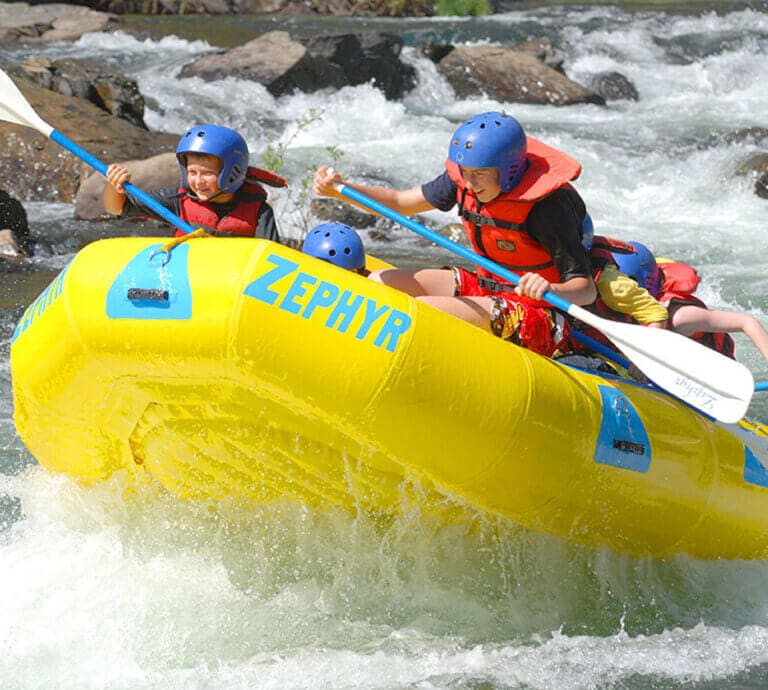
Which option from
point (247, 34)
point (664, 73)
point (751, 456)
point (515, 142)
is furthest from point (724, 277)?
point (247, 34)

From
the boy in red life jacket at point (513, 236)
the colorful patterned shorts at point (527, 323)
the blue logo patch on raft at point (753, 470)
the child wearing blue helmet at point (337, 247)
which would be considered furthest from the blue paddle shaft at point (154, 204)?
the blue logo patch on raft at point (753, 470)

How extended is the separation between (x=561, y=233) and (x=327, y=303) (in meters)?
1.08

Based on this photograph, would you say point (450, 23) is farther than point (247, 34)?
Yes

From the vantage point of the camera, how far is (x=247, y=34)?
16.5 meters

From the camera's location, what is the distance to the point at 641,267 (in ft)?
14.8

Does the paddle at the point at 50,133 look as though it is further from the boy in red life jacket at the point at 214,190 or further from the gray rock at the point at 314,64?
the gray rock at the point at 314,64

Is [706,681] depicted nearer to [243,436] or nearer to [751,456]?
→ [751,456]

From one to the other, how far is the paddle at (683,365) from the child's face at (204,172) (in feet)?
3.93

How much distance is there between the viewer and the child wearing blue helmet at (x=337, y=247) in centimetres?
393

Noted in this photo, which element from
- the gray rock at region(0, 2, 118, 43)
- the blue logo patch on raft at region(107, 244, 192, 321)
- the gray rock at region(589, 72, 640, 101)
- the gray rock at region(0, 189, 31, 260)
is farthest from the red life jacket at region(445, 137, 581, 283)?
the gray rock at region(0, 2, 118, 43)

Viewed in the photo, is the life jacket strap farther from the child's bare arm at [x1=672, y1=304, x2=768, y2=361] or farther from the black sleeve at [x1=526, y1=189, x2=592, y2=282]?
the child's bare arm at [x1=672, y1=304, x2=768, y2=361]

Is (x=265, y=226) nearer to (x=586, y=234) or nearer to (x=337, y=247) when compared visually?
(x=337, y=247)

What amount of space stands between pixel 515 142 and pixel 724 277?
5114 millimetres

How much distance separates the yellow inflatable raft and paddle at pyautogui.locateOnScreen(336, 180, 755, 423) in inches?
6.3
